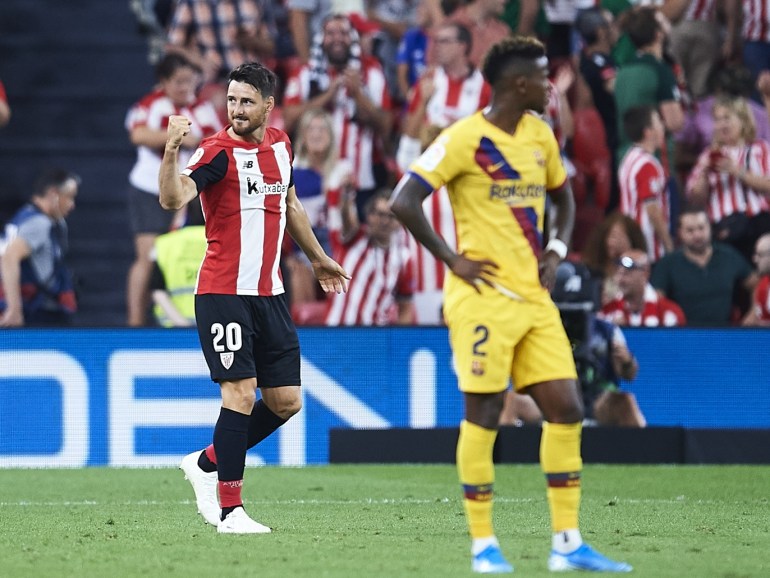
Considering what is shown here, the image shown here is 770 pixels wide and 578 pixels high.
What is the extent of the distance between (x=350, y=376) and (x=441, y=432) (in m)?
0.88

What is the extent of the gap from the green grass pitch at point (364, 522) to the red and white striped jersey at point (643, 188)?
2.87 m

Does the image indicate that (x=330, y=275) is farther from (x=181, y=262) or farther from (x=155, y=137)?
(x=155, y=137)

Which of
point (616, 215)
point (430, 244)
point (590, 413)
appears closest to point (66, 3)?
point (616, 215)

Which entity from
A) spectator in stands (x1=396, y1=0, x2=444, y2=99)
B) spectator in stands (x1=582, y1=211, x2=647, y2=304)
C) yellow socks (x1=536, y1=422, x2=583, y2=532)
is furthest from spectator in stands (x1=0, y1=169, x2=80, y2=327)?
yellow socks (x1=536, y1=422, x2=583, y2=532)

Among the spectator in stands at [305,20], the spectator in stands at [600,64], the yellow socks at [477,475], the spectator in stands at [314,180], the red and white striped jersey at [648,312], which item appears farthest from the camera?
the spectator in stands at [305,20]

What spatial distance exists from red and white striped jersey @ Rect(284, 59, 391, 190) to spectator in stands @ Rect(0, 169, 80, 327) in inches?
95.7

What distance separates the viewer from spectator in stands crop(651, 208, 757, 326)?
43.4 ft

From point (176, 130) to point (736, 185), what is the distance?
8.12 m

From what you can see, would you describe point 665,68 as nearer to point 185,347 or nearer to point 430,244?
point 185,347

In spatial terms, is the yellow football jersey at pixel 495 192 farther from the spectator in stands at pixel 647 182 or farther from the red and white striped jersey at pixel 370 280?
the spectator in stands at pixel 647 182

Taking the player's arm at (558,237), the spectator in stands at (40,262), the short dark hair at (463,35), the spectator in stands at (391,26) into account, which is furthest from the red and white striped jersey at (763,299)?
the player's arm at (558,237)

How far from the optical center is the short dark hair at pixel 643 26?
46.8 ft

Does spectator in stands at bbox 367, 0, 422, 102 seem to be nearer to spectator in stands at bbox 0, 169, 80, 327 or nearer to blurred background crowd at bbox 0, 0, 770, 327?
blurred background crowd at bbox 0, 0, 770, 327

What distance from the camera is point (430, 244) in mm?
6426
